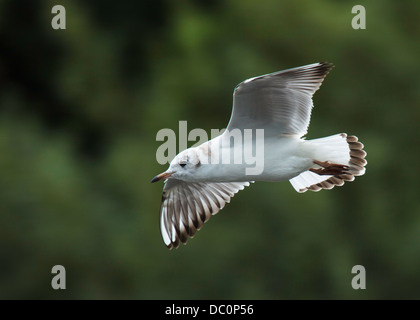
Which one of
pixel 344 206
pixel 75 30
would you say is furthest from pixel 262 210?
pixel 75 30

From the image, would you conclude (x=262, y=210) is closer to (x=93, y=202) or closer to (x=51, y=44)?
(x=93, y=202)

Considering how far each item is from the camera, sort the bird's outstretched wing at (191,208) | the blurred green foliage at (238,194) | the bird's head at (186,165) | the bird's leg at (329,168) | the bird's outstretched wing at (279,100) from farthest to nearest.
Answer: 1. the blurred green foliage at (238,194)
2. the bird's outstretched wing at (191,208)
3. the bird's leg at (329,168)
4. the bird's head at (186,165)
5. the bird's outstretched wing at (279,100)

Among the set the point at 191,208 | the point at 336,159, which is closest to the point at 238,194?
the point at 191,208

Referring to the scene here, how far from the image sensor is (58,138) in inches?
494

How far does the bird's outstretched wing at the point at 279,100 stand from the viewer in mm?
4883

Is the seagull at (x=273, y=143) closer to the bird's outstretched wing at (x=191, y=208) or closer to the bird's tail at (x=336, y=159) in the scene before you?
the bird's tail at (x=336, y=159)

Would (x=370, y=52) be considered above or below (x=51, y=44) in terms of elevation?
below

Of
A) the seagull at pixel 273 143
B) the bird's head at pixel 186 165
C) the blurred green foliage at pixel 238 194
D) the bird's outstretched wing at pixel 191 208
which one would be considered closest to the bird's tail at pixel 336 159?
the seagull at pixel 273 143

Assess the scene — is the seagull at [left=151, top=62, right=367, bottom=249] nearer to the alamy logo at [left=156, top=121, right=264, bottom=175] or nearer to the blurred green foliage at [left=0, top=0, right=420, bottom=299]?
the alamy logo at [left=156, top=121, right=264, bottom=175]

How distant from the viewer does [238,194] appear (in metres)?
9.77

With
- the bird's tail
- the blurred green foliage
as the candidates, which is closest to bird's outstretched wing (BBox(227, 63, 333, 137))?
the bird's tail

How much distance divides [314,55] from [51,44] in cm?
621

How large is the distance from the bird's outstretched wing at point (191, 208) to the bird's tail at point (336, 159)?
0.46 m

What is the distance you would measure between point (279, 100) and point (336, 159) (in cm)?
59
